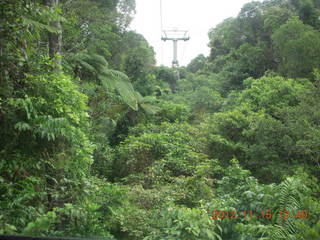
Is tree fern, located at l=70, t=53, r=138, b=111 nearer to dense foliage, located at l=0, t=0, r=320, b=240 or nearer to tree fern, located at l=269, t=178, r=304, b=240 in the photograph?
dense foliage, located at l=0, t=0, r=320, b=240

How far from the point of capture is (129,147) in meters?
6.92

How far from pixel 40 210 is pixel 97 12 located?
551cm

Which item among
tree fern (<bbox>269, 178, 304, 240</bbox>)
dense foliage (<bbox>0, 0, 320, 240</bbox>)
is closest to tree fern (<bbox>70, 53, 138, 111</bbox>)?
dense foliage (<bbox>0, 0, 320, 240</bbox>)

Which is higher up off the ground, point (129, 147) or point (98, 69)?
point (98, 69)

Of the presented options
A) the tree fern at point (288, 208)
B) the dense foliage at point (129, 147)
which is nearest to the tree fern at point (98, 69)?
the dense foliage at point (129, 147)

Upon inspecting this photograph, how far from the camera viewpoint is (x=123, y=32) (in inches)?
427

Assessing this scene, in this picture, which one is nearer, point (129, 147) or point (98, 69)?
point (98, 69)

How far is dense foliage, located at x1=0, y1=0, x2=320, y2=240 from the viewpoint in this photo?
9.12 ft

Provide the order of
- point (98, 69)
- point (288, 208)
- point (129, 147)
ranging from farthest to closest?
point (129, 147) → point (98, 69) → point (288, 208)

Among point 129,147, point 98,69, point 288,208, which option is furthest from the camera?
point 129,147

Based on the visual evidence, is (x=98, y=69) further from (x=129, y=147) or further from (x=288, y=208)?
(x=288, y=208)

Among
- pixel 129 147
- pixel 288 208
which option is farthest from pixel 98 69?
pixel 288 208

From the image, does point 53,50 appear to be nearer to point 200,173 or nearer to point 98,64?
point 98,64

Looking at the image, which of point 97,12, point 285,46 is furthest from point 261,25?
point 97,12
